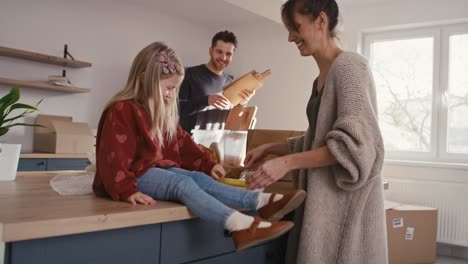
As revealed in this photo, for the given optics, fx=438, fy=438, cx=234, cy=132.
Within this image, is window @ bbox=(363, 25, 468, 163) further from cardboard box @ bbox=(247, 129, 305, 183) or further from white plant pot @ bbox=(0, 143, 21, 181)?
white plant pot @ bbox=(0, 143, 21, 181)

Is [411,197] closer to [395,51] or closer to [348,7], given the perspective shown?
[395,51]

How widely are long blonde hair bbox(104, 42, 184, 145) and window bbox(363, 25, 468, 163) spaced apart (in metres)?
3.20

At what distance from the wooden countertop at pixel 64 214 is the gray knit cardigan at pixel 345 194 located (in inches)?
12.9

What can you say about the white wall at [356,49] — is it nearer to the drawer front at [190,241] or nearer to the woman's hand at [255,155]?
the woman's hand at [255,155]

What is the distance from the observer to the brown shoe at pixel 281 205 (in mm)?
1010

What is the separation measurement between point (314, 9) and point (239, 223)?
61 cm

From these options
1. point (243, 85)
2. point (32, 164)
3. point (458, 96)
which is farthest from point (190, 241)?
point (458, 96)

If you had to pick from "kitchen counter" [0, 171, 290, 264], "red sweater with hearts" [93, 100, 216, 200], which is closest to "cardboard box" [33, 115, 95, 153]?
"kitchen counter" [0, 171, 290, 264]

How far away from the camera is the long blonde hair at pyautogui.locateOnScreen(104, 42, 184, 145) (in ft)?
4.01

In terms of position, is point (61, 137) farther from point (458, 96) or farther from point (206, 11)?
point (458, 96)

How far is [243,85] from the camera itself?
85.4 inches

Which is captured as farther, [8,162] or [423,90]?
[423,90]

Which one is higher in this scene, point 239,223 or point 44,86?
point 44,86

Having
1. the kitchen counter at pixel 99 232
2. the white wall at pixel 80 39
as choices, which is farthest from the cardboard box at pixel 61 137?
the kitchen counter at pixel 99 232
